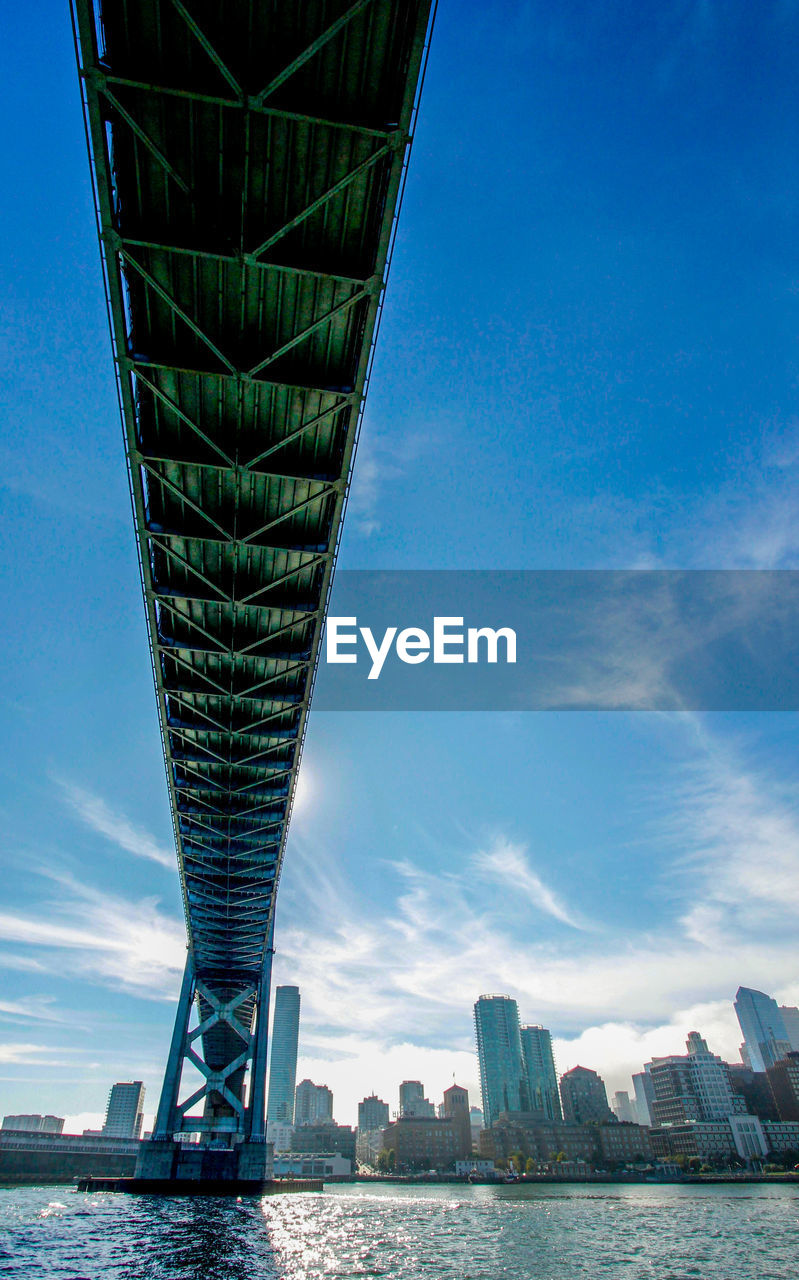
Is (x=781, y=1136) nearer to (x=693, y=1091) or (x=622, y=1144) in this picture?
(x=693, y=1091)

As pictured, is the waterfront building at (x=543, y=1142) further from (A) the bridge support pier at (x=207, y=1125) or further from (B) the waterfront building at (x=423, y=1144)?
(A) the bridge support pier at (x=207, y=1125)

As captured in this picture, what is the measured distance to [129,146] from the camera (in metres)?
12.5

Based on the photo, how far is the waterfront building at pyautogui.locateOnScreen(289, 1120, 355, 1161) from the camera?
7318 inches

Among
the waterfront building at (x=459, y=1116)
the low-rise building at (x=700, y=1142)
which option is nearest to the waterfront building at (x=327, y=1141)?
the waterfront building at (x=459, y=1116)

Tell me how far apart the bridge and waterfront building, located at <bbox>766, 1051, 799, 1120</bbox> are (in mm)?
194076

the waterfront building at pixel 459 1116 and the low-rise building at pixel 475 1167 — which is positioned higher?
the waterfront building at pixel 459 1116

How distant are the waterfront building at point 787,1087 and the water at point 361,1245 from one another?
478 ft

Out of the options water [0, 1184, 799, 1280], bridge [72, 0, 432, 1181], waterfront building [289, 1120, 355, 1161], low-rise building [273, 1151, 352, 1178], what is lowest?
water [0, 1184, 799, 1280]

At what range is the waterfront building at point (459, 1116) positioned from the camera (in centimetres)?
16749

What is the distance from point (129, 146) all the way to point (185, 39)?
2151mm

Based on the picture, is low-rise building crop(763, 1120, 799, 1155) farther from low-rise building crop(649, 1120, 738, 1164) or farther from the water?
the water

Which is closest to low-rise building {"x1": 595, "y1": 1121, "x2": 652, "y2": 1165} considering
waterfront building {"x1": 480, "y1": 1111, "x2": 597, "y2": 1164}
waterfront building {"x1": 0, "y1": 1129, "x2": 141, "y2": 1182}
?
waterfront building {"x1": 480, "y1": 1111, "x2": 597, "y2": 1164}

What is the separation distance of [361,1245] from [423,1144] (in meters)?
168

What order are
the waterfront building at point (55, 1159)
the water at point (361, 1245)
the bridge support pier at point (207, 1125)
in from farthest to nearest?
1. the waterfront building at point (55, 1159)
2. the bridge support pier at point (207, 1125)
3. the water at point (361, 1245)
